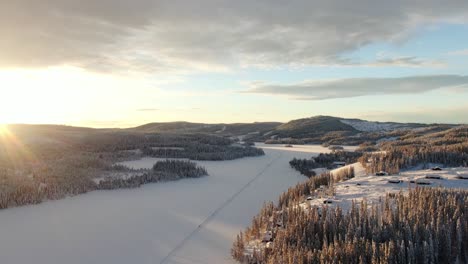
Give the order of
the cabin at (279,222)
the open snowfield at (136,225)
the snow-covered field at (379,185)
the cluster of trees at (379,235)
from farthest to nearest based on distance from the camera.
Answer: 1. the snow-covered field at (379,185)
2. the cabin at (279,222)
3. the open snowfield at (136,225)
4. the cluster of trees at (379,235)

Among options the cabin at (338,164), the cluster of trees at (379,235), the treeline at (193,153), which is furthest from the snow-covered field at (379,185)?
the treeline at (193,153)

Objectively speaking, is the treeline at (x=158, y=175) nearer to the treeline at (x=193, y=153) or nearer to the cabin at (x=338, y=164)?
the treeline at (x=193, y=153)

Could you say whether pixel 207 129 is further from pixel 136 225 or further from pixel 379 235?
pixel 379 235

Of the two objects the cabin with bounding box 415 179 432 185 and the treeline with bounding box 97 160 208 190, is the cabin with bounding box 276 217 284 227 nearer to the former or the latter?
the cabin with bounding box 415 179 432 185

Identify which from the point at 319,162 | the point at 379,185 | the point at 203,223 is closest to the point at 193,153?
the point at 319,162

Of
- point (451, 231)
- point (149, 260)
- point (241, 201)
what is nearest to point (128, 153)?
point (241, 201)

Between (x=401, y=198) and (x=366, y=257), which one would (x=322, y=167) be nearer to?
(x=401, y=198)
